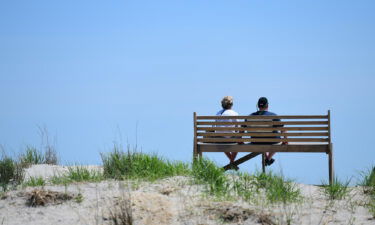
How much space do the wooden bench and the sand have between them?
197 cm

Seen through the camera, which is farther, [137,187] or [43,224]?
[137,187]

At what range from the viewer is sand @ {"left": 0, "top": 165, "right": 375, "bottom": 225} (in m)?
5.51

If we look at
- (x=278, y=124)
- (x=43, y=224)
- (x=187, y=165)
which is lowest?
(x=43, y=224)

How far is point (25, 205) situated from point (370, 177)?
4.78 metres

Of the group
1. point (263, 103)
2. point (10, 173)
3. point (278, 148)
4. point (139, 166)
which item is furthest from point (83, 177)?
point (263, 103)

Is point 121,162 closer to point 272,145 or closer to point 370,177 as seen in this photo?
point 272,145

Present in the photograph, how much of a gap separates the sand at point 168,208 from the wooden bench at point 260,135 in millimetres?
1972

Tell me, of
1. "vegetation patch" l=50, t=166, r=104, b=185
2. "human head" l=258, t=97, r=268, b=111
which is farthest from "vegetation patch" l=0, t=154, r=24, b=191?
"human head" l=258, t=97, r=268, b=111

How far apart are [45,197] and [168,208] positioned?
1.58m

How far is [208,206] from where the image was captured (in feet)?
19.1

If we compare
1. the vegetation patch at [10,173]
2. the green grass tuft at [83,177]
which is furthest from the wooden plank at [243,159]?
the vegetation patch at [10,173]

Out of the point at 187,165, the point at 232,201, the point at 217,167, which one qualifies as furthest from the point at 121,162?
the point at 232,201

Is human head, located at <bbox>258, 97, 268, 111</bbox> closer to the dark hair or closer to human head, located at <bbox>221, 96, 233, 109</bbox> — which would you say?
the dark hair

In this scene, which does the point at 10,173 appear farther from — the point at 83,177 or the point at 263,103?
the point at 263,103
